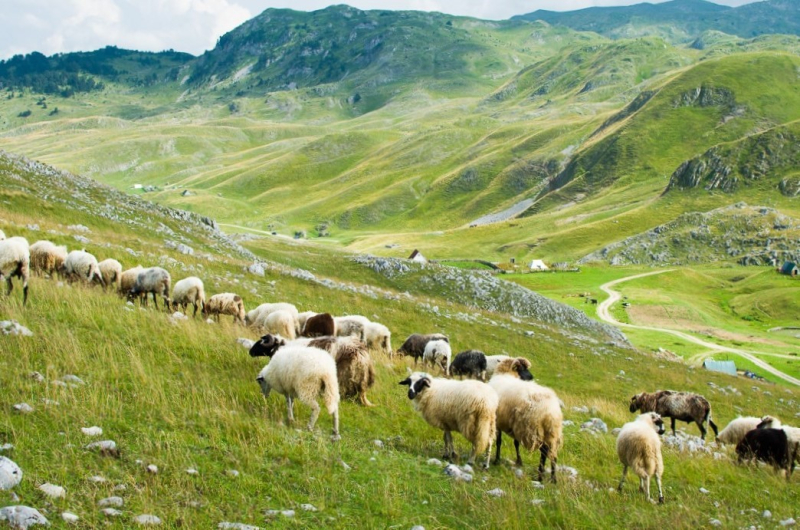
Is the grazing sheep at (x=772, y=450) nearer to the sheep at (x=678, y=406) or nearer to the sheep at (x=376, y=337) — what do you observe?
the sheep at (x=678, y=406)

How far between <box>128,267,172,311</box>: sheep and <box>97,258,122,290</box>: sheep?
1389mm

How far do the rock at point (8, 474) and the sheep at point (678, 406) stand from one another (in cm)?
2073

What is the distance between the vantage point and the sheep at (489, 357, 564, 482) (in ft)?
36.4

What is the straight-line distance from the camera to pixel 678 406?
69.0ft

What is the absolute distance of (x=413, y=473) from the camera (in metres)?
9.52

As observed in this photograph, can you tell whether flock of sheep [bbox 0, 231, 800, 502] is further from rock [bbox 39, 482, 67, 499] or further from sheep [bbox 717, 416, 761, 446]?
rock [bbox 39, 482, 67, 499]

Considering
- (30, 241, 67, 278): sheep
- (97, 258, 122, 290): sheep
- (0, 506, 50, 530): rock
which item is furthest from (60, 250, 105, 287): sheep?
(0, 506, 50, 530): rock

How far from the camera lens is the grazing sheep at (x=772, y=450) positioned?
48.7ft

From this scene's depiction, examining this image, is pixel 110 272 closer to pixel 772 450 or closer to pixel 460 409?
pixel 460 409

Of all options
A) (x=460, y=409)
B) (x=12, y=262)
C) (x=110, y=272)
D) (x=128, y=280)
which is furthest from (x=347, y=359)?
(x=110, y=272)

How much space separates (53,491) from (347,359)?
25.9ft

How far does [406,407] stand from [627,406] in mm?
15417

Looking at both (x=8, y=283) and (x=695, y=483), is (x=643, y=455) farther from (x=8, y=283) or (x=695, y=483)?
(x=8, y=283)

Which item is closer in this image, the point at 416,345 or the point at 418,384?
the point at 418,384
